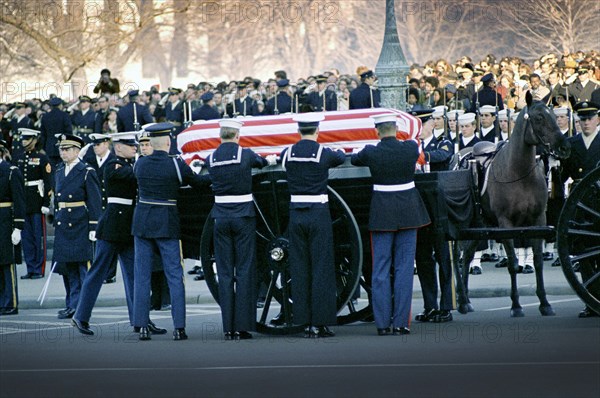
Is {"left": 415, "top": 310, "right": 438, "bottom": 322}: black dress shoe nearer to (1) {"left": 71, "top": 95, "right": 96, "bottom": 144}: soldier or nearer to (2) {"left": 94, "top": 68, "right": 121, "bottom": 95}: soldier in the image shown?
(1) {"left": 71, "top": 95, "right": 96, "bottom": 144}: soldier

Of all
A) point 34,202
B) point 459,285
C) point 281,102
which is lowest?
point 459,285

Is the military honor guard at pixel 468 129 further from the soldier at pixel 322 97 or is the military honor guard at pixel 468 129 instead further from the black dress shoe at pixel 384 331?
the soldier at pixel 322 97

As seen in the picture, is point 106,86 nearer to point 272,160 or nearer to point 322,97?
point 322,97

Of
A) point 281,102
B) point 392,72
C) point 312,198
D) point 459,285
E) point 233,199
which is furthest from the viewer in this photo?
point 281,102

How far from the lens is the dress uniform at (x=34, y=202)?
18.0 m

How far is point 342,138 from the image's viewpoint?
39.4ft

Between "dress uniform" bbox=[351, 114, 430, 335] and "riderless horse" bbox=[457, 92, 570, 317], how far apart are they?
1.50m

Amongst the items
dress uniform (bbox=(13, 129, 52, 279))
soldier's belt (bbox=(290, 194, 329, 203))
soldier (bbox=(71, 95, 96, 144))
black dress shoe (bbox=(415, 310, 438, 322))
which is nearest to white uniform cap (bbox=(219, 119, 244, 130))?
soldier's belt (bbox=(290, 194, 329, 203))

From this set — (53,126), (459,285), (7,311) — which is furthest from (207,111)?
(459,285)

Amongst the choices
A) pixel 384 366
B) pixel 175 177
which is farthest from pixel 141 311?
pixel 384 366

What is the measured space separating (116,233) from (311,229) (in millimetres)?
1943

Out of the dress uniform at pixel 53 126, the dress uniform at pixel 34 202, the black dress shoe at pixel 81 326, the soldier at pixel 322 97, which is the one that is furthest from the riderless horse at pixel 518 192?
the dress uniform at pixel 53 126

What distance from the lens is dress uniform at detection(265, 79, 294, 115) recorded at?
2300 centimetres

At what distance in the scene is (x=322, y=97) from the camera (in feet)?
76.7
